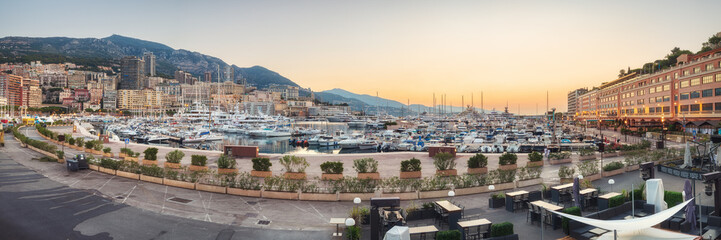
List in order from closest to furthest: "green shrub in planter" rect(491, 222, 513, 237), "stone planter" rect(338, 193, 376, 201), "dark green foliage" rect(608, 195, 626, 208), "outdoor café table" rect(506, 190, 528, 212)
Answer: "green shrub in planter" rect(491, 222, 513, 237)
"dark green foliage" rect(608, 195, 626, 208)
"outdoor café table" rect(506, 190, 528, 212)
"stone planter" rect(338, 193, 376, 201)

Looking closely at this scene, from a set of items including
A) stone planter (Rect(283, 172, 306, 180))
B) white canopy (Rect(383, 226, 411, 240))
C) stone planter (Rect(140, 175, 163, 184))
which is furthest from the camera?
stone planter (Rect(283, 172, 306, 180))

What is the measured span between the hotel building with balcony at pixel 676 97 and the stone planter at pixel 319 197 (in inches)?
1285

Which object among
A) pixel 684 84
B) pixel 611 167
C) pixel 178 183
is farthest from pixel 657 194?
pixel 684 84

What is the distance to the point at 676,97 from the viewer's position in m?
42.2

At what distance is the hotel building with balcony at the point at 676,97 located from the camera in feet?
114

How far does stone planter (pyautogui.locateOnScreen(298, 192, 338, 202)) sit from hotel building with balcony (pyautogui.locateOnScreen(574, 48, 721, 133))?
107 ft

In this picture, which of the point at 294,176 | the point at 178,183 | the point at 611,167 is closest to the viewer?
the point at 178,183

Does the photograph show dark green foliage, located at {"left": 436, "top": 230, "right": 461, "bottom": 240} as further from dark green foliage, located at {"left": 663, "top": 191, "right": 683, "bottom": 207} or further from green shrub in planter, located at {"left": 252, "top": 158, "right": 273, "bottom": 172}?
green shrub in planter, located at {"left": 252, "top": 158, "right": 273, "bottom": 172}

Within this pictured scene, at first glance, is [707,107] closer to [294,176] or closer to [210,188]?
[294,176]

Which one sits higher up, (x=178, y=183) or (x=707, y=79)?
(x=707, y=79)

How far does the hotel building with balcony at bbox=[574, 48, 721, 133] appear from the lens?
34.8 meters

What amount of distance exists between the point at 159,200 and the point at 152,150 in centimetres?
768

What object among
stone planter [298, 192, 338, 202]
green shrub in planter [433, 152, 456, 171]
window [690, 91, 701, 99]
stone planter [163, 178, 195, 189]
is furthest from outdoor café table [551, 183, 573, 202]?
window [690, 91, 701, 99]

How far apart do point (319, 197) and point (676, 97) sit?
53.1m
